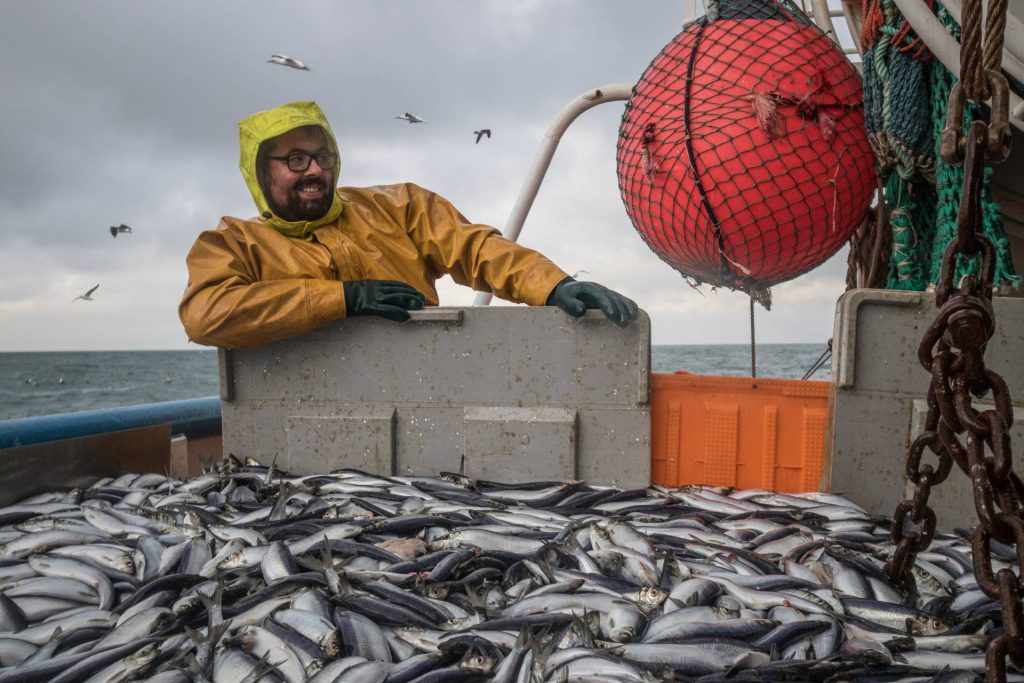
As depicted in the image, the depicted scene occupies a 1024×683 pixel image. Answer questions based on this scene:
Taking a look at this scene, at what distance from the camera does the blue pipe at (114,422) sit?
4375mm

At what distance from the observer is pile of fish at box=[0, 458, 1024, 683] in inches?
89.7

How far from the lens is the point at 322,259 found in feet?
14.8

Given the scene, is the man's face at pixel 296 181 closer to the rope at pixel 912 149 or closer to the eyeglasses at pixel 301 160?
the eyeglasses at pixel 301 160

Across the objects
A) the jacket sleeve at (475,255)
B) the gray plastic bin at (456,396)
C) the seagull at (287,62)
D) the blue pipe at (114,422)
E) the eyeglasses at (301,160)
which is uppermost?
the seagull at (287,62)

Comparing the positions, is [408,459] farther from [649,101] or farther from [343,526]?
[649,101]

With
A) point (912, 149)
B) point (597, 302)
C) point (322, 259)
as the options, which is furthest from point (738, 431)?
point (322, 259)

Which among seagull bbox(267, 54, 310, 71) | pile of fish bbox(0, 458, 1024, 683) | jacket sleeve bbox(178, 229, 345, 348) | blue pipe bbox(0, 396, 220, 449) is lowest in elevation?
pile of fish bbox(0, 458, 1024, 683)

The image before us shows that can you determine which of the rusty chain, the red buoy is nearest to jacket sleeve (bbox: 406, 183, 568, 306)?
the red buoy

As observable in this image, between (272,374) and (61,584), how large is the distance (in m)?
1.63

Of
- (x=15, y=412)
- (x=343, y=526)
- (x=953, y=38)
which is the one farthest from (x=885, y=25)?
(x=15, y=412)

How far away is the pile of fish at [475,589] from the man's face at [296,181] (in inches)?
66.5

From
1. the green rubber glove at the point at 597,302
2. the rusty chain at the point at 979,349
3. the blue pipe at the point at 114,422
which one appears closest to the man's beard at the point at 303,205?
the green rubber glove at the point at 597,302

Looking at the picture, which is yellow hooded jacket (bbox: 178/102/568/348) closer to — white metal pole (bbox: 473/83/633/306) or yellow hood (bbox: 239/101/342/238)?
yellow hood (bbox: 239/101/342/238)

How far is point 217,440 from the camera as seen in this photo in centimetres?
568
